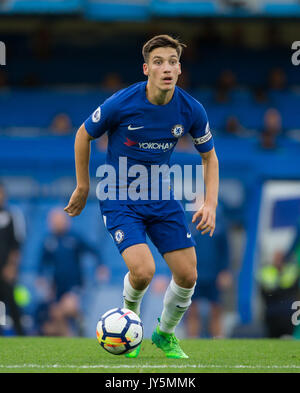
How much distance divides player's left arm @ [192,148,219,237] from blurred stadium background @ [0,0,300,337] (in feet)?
21.5

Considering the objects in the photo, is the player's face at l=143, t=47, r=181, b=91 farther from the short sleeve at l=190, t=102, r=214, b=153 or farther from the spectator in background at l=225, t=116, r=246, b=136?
the spectator in background at l=225, t=116, r=246, b=136

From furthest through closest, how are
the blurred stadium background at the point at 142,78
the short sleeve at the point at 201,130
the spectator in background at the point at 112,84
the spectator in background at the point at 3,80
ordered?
1. the spectator in background at the point at 3,80
2. the spectator in background at the point at 112,84
3. the blurred stadium background at the point at 142,78
4. the short sleeve at the point at 201,130

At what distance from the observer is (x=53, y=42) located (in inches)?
760

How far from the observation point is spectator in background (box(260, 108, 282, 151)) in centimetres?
1521

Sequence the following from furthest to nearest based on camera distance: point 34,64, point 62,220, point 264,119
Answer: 1. point 34,64
2. point 264,119
3. point 62,220

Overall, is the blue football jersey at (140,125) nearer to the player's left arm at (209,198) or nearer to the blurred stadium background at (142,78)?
the player's left arm at (209,198)

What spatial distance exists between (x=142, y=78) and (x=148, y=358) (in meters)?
12.1

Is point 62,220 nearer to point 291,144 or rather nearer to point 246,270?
point 246,270

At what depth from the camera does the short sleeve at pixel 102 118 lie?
6.29m

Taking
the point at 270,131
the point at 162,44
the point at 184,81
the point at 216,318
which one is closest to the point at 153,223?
the point at 162,44

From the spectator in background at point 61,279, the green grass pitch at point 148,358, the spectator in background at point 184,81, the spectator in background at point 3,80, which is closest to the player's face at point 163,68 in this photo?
the green grass pitch at point 148,358
